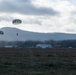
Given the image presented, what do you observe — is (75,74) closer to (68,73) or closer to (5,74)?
(68,73)

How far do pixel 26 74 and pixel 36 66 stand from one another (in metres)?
5.37

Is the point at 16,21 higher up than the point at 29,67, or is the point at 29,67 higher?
the point at 16,21

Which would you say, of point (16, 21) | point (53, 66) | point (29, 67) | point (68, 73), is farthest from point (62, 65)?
point (16, 21)

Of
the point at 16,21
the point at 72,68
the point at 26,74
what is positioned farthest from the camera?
the point at 16,21

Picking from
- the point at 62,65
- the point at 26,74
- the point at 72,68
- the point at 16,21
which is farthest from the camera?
the point at 16,21

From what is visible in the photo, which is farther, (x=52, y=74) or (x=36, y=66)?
(x=36, y=66)

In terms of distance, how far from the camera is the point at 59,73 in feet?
77.0

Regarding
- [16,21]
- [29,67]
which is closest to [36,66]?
[29,67]

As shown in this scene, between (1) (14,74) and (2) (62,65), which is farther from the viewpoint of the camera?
(2) (62,65)

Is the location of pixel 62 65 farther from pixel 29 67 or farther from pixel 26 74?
pixel 26 74

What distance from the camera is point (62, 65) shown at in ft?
96.2

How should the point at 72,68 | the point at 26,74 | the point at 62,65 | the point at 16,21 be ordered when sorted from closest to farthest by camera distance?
1. the point at 26,74
2. the point at 72,68
3. the point at 62,65
4. the point at 16,21

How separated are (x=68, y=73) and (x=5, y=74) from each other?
3.86 m

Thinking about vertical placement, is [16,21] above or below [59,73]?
above
